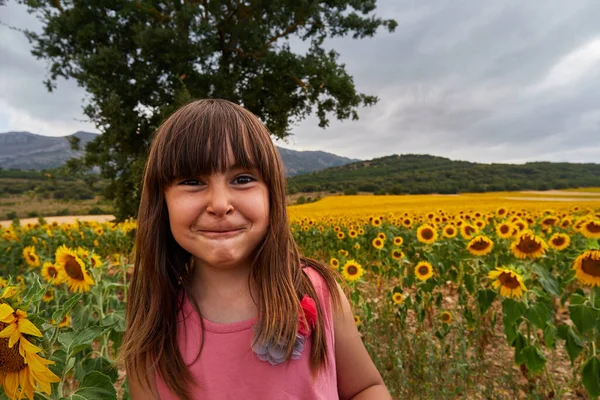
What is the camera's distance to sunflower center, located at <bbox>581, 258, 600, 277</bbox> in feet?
8.31

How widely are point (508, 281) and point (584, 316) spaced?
49 centimetres

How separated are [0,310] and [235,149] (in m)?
0.73

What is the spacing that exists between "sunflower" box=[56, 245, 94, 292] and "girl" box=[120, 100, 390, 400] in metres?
1.04

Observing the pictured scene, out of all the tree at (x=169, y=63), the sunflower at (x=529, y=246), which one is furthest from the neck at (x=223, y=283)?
the tree at (x=169, y=63)

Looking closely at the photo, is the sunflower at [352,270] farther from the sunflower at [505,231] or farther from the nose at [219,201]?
the nose at [219,201]

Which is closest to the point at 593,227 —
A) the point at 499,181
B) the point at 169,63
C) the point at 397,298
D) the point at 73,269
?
the point at 397,298

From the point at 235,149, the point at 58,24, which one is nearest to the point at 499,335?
the point at 235,149

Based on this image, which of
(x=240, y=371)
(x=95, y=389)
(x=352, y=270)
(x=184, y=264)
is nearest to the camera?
(x=95, y=389)

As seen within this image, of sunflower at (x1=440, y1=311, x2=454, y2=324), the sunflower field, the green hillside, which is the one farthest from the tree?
the green hillside

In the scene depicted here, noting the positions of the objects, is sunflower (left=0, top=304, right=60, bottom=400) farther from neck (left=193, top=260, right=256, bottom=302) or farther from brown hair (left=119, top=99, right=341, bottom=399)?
neck (left=193, top=260, right=256, bottom=302)

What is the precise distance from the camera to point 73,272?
242 cm

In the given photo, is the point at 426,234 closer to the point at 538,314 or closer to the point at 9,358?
the point at 538,314

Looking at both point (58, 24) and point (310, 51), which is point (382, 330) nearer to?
point (310, 51)

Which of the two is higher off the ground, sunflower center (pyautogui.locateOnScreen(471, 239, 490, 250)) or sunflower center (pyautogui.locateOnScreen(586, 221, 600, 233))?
sunflower center (pyautogui.locateOnScreen(586, 221, 600, 233))
